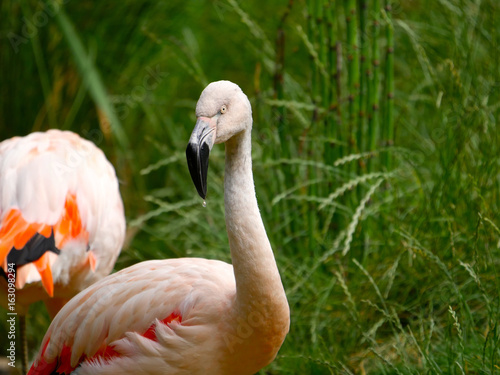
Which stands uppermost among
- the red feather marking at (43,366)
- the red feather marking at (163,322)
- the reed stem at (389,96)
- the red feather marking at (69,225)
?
the reed stem at (389,96)

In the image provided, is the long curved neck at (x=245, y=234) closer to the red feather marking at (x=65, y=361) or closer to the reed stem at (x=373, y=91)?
A: the red feather marking at (x=65, y=361)

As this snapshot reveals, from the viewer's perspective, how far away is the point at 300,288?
134 inches

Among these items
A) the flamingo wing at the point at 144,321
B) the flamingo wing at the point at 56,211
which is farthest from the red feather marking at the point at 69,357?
the flamingo wing at the point at 56,211

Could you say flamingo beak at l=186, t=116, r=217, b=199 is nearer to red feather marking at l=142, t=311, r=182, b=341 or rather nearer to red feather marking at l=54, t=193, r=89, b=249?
red feather marking at l=142, t=311, r=182, b=341

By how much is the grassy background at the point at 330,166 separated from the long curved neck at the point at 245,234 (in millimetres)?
445

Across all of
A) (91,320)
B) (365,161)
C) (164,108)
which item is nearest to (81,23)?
(164,108)

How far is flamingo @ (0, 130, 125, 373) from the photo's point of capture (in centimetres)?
292

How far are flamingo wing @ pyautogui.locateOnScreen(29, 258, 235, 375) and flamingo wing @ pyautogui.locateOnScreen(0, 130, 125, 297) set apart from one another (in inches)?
13.4

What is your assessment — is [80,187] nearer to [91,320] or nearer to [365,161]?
[91,320]

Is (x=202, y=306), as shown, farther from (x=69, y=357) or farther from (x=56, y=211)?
(x=56, y=211)

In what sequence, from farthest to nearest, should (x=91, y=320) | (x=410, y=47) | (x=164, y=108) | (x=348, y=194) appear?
(x=164, y=108) < (x=410, y=47) < (x=348, y=194) < (x=91, y=320)

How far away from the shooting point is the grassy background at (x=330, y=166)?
9.58 ft

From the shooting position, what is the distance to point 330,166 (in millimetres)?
3467

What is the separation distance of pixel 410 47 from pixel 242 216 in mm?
2694
